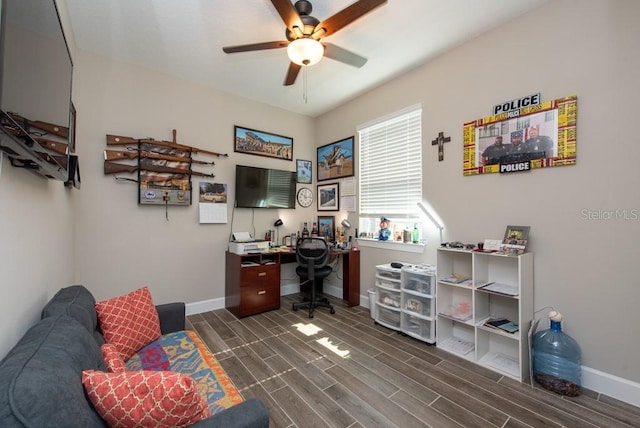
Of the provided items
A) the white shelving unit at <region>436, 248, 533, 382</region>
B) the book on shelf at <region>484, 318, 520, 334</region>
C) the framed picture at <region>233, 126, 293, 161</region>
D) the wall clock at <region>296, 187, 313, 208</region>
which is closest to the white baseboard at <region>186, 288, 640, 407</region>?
the white shelving unit at <region>436, 248, 533, 382</region>

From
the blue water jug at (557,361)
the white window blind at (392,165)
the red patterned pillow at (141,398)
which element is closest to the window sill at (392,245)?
the white window blind at (392,165)

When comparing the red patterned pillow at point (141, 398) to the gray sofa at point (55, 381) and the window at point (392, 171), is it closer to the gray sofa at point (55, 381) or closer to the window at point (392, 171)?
the gray sofa at point (55, 381)

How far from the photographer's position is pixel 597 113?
6.39 feet

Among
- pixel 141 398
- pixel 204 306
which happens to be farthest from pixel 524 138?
pixel 204 306

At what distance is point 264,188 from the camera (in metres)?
4.00

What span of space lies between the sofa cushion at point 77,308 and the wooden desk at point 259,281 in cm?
178

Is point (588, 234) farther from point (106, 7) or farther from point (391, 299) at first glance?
point (106, 7)

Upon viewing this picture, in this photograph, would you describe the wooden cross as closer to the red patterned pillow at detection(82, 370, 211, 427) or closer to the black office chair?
the black office chair

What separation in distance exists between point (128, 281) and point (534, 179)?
4180 millimetres

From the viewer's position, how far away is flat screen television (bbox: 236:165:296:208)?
12.4 feet

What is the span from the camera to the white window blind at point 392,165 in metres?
3.20

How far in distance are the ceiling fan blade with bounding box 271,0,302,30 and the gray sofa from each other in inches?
83.6

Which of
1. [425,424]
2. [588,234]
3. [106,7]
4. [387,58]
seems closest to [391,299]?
[425,424]

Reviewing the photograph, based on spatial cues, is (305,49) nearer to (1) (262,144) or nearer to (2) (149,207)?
(1) (262,144)
